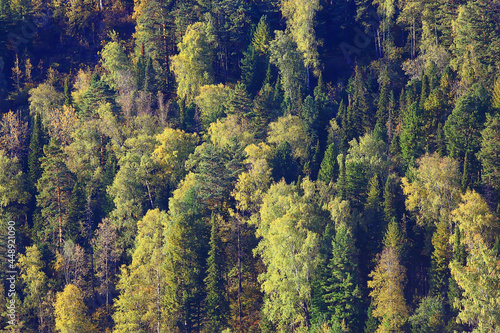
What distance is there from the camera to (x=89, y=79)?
432 ft

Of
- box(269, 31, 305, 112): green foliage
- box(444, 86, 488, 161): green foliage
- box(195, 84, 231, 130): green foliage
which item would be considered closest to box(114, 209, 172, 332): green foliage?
box(195, 84, 231, 130): green foliage

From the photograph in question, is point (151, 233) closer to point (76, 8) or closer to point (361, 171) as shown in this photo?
point (361, 171)

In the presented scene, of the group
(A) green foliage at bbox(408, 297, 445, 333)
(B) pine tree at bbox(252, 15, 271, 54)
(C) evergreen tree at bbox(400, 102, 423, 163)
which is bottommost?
(A) green foliage at bbox(408, 297, 445, 333)

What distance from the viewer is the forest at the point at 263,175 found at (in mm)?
88438

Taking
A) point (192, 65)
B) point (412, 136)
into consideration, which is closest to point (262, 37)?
point (192, 65)

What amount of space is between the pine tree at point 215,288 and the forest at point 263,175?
0.23m

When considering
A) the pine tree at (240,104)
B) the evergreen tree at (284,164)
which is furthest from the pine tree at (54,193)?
the evergreen tree at (284,164)

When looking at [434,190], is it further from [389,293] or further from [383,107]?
[383,107]

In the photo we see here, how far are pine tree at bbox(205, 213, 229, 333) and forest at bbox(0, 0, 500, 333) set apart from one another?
0.23 m

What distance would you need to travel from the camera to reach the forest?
88.4 m

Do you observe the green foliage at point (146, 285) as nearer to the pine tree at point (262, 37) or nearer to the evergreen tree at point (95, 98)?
the evergreen tree at point (95, 98)

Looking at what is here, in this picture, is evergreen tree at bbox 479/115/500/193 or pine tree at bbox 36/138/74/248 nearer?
evergreen tree at bbox 479/115/500/193

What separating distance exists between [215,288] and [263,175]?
1303cm

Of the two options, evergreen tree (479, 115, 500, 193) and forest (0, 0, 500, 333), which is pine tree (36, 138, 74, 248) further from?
evergreen tree (479, 115, 500, 193)
